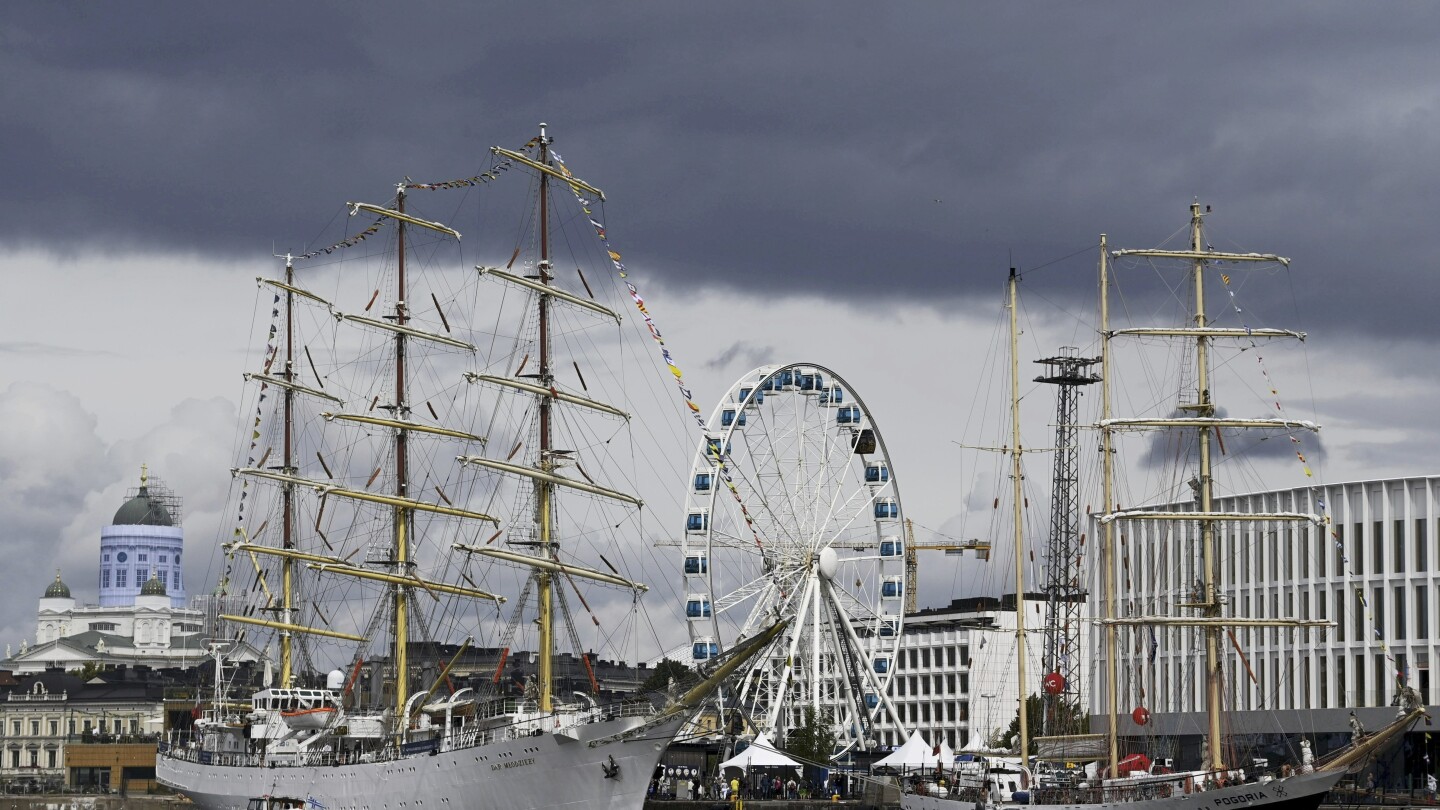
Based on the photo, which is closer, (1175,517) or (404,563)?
(1175,517)

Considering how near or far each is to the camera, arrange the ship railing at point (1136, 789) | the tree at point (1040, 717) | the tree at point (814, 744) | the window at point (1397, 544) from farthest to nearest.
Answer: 1. the tree at point (1040, 717)
2. the window at point (1397, 544)
3. the tree at point (814, 744)
4. the ship railing at point (1136, 789)

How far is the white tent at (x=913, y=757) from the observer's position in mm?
86625

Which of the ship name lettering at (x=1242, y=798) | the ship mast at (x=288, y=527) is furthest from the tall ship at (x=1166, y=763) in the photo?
the ship mast at (x=288, y=527)

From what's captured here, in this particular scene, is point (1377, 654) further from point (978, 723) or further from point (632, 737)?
point (978, 723)

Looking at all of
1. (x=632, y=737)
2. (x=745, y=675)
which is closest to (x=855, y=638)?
(x=745, y=675)

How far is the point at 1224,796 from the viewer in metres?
66.8

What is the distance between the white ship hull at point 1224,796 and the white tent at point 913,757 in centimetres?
1562

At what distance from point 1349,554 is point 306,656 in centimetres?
5632

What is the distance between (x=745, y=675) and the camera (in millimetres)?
97875

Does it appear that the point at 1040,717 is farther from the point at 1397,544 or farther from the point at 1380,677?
the point at 1397,544

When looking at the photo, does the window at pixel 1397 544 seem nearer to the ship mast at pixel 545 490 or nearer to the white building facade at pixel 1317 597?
the white building facade at pixel 1317 597

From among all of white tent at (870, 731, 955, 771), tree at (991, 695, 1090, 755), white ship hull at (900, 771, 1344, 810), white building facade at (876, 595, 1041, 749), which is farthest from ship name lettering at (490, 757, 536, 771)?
white building facade at (876, 595, 1041, 749)

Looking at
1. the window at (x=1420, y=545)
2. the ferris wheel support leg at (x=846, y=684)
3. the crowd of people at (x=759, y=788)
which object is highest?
the window at (x=1420, y=545)

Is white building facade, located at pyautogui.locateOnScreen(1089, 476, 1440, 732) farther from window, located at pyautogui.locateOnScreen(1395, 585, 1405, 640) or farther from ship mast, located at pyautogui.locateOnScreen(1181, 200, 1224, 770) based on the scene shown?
ship mast, located at pyautogui.locateOnScreen(1181, 200, 1224, 770)
